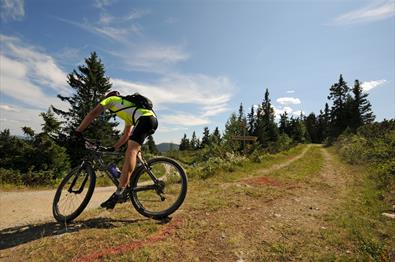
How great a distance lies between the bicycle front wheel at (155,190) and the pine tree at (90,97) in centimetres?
2994

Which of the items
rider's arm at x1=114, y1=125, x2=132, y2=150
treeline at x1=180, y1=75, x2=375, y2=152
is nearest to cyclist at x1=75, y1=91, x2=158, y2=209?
rider's arm at x1=114, y1=125, x2=132, y2=150

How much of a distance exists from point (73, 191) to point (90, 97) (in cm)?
3368

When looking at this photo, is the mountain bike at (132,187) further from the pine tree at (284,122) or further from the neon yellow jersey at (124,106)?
the pine tree at (284,122)

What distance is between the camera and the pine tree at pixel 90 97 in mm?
33494

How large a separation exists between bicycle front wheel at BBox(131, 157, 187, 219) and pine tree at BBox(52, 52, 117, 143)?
2994cm

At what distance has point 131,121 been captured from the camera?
186 inches

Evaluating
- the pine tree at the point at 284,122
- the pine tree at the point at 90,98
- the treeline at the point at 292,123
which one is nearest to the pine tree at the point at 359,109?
the treeline at the point at 292,123

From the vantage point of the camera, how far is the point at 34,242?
383cm

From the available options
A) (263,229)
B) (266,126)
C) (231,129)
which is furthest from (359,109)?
(263,229)

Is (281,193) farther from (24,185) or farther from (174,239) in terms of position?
(24,185)

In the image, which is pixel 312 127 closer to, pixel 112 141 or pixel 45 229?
pixel 112 141

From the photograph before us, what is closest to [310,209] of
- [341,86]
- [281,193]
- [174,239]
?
[281,193]

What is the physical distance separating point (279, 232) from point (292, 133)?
78.5 m

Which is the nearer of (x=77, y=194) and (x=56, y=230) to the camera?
(x=56, y=230)
